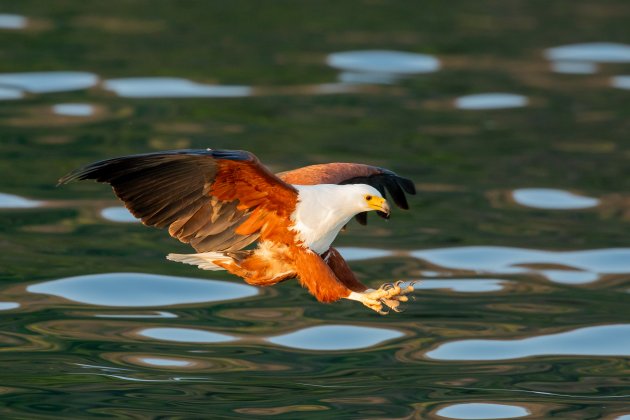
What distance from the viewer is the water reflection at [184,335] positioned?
959 centimetres

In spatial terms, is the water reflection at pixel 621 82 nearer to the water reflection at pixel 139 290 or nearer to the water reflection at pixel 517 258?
the water reflection at pixel 517 258

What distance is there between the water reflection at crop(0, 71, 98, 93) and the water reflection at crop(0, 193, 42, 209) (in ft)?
11.9

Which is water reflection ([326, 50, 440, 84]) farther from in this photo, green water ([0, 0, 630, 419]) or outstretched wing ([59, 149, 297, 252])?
outstretched wing ([59, 149, 297, 252])

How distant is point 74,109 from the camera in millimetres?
14898

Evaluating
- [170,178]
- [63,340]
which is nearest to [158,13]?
[63,340]

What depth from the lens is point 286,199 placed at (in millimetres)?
7234

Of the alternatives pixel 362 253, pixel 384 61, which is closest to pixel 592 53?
pixel 384 61

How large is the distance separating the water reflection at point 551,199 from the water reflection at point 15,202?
4.46 meters

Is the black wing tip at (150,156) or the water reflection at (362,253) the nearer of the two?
the black wing tip at (150,156)

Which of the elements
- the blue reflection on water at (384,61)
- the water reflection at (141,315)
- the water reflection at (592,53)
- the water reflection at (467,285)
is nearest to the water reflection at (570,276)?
the water reflection at (467,285)

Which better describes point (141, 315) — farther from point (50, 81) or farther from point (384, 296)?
point (50, 81)

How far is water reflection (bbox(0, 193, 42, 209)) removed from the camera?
11.9 m

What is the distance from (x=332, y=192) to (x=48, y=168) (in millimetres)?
6318

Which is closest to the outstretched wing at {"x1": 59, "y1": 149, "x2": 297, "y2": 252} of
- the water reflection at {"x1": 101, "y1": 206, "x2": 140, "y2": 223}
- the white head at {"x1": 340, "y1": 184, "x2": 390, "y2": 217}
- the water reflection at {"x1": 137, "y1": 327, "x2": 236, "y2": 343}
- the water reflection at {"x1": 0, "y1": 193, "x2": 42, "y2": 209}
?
the white head at {"x1": 340, "y1": 184, "x2": 390, "y2": 217}
